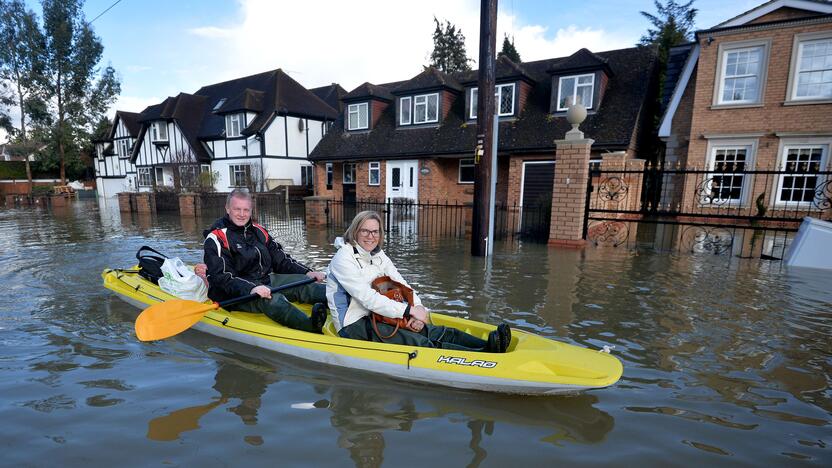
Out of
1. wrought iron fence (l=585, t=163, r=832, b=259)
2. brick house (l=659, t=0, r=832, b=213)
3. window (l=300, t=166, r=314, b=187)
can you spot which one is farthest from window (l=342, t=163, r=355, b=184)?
brick house (l=659, t=0, r=832, b=213)

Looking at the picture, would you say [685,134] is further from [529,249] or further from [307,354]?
[307,354]

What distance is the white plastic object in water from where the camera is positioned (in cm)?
722

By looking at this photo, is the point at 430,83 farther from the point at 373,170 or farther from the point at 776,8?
the point at 776,8

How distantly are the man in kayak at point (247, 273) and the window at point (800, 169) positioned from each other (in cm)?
1442

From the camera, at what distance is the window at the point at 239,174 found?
87.5ft

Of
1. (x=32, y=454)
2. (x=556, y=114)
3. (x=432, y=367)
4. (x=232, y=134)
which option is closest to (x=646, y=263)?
(x=432, y=367)

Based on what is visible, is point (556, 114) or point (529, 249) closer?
point (529, 249)

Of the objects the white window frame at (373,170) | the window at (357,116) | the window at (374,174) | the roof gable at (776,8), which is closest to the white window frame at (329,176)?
the window at (357,116)

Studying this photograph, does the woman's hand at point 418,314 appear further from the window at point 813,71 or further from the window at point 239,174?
the window at point 239,174

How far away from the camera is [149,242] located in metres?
10.9

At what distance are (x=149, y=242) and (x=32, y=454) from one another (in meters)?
9.36

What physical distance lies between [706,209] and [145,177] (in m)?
37.1

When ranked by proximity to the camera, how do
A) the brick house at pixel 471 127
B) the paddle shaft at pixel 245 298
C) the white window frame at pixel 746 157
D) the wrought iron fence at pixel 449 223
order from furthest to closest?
the brick house at pixel 471 127 → the white window frame at pixel 746 157 → the wrought iron fence at pixel 449 223 → the paddle shaft at pixel 245 298

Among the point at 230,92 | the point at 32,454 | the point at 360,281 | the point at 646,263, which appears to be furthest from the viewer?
the point at 230,92
